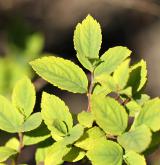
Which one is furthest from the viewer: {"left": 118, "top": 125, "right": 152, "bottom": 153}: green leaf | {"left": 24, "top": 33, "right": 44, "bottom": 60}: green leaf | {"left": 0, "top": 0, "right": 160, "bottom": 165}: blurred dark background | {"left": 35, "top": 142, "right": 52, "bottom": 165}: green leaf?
{"left": 0, "top": 0, "right": 160, "bottom": 165}: blurred dark background

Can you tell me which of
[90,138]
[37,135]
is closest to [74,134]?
[90,138]

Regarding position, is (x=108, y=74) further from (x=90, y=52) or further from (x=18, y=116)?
(x=18, y=116)

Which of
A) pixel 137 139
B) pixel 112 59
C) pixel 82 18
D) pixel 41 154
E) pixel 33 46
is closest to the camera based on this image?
pixel 137 139

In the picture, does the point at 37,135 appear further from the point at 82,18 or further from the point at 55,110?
the point at 82,18

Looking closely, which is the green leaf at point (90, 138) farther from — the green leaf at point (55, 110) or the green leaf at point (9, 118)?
the green leaf at point (9, 118)

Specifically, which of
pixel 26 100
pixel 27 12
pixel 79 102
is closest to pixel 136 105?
pixel 26 100

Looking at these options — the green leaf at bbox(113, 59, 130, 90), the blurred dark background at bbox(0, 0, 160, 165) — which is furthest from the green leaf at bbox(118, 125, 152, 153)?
the blurred dark background at bbox(0, 0, 160, 165)

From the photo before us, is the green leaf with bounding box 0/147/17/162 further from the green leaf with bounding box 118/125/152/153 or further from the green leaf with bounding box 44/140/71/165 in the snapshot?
the green leaf with bounding box 118/125/152/153
